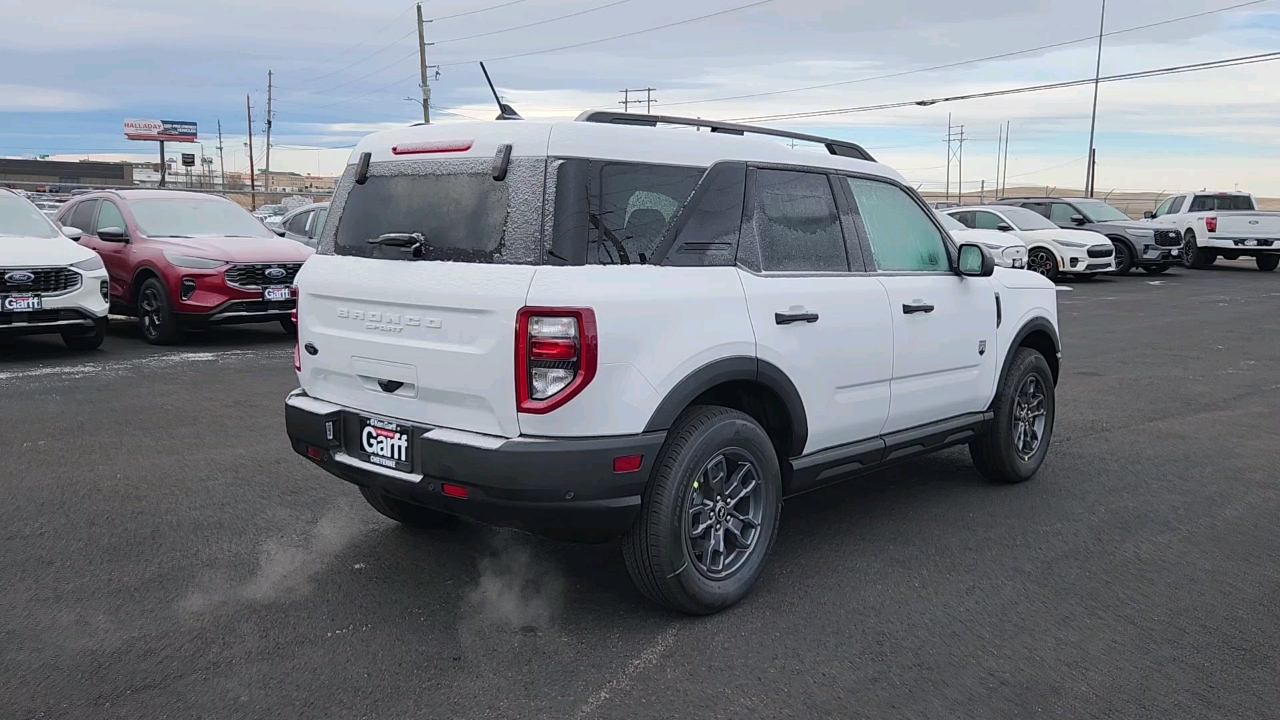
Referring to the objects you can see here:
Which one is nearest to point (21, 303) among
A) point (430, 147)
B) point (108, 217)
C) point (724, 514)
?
point (108, 217)

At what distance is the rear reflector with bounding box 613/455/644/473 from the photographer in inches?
149

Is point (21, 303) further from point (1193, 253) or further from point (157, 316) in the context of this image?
point (1193, 253)

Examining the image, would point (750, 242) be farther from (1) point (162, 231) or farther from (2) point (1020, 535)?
(1) point (162, 231)

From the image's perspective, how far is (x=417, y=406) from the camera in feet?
13.2

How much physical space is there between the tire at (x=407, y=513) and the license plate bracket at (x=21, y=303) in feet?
21.9

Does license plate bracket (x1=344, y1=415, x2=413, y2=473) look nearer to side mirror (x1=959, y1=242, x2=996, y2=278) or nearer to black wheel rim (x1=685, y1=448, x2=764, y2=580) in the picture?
black wheel rim (x1=685, y1=448, x2=764, y2=580)

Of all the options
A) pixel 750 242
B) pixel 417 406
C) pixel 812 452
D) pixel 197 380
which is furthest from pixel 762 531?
pixel 197 380

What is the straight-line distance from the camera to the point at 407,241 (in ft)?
13.8

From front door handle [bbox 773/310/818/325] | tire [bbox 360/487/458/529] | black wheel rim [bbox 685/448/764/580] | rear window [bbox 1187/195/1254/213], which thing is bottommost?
tire [bbox 360/487/458/529]

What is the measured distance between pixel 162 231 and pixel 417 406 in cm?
967

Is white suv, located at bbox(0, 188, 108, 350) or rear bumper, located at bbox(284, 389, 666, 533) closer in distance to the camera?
rear bumper, located at bbox(284, 389, 666, 533)

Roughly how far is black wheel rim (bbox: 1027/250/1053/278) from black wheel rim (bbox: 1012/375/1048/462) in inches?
665

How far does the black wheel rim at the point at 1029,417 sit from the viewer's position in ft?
20.4

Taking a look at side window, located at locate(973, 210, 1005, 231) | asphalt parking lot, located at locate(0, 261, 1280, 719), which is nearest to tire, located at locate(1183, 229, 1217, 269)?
side window, located at locate(973, 210, 1005, 231)
